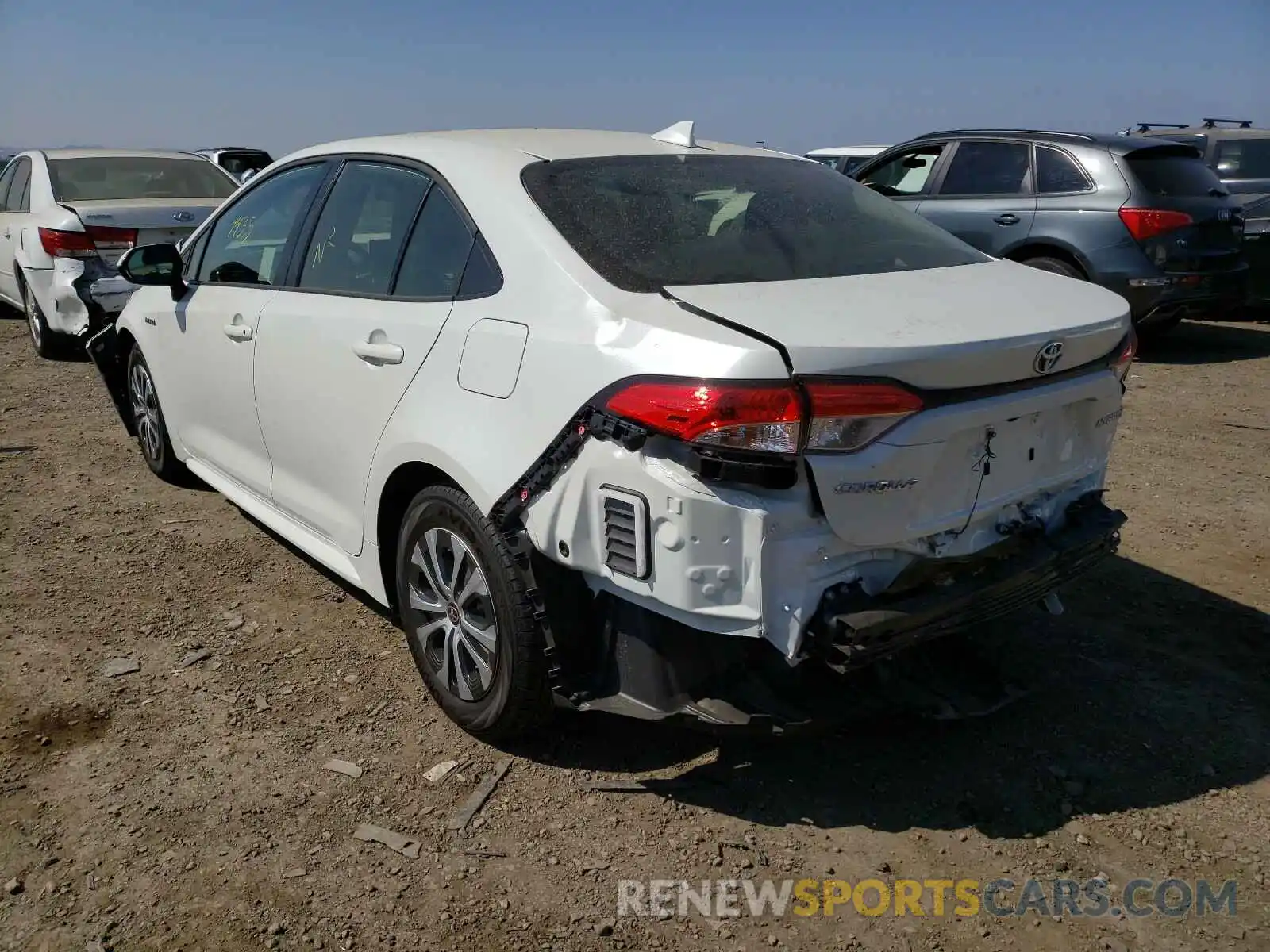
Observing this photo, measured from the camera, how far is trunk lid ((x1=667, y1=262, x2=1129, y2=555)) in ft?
7.39

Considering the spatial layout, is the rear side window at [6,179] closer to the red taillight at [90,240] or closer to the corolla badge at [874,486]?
the red taillight at [90,240]

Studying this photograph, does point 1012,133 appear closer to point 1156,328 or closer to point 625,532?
point 1156,328

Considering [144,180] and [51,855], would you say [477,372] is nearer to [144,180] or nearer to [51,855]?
[51,855]

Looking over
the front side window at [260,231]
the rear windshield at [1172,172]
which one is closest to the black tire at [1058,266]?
the rear windshield at [1172,172]

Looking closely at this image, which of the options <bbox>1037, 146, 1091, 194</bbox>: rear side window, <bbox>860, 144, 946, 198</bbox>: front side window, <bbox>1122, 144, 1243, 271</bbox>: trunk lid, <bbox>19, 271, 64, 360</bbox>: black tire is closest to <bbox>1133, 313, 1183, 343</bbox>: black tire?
<bbox>1122, 144, 1243, 271</bbox>: trunk lid

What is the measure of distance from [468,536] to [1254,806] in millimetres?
2219

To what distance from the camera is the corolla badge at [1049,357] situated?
8.22 feet

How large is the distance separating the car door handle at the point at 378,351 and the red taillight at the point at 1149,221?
6510 millimetres

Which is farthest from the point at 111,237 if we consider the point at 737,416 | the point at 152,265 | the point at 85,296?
the point at 737,416

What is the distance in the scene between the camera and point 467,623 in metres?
2.89

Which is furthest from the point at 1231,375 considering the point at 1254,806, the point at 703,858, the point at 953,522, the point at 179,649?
the point at 179,649

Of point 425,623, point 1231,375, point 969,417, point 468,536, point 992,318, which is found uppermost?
point 992,318

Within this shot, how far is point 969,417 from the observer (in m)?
2.39

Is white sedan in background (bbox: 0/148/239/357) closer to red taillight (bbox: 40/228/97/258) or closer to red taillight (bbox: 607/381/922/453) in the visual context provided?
red taillight (bbox: 40/228/97/258)
